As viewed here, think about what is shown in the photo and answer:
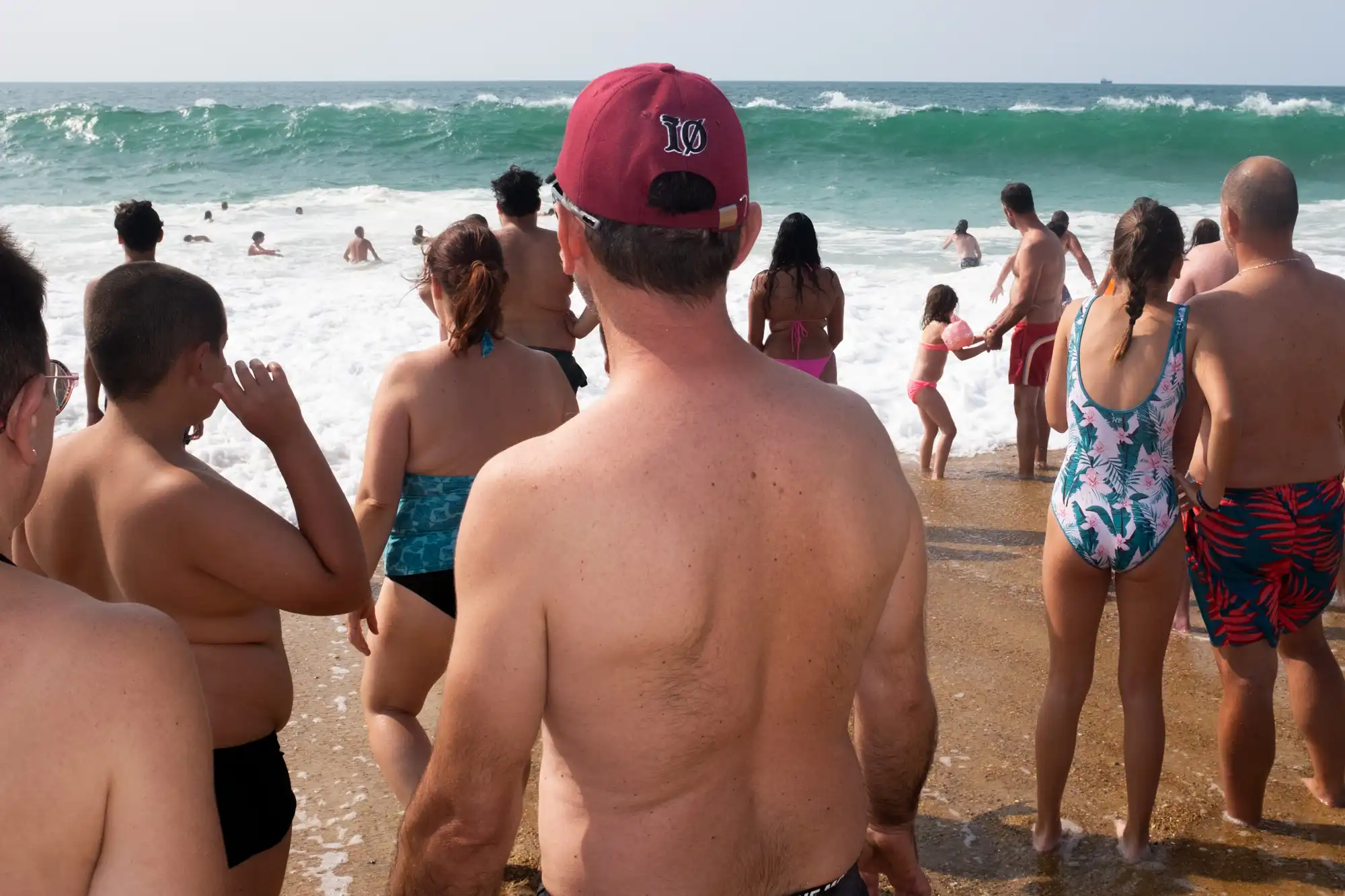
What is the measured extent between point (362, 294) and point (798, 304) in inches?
325

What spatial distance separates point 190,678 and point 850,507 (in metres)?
0.87

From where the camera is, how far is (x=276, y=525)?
2279mm

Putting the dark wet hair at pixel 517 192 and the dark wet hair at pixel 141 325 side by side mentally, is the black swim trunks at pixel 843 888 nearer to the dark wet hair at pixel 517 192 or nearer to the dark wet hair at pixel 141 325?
A: the dark wet hair at pixel 141 325

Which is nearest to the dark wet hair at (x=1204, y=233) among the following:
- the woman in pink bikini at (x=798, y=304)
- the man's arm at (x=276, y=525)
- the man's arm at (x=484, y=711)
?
the woman in pink bikini at (x=798, y=304)

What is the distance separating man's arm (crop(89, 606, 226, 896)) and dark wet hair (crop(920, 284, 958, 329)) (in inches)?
260

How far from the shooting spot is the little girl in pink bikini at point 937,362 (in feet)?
23.4

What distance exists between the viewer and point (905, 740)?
6.22 ft

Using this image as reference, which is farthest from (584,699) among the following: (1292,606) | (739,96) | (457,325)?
(739,96)

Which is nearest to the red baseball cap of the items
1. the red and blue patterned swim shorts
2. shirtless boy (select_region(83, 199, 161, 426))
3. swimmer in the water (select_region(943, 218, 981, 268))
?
the red and blue patterned swim shorts

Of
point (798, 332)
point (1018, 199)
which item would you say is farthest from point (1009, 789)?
point (1018, 199)

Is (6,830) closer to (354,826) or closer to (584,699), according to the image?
(584,699)

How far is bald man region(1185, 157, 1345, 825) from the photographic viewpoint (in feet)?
11.4

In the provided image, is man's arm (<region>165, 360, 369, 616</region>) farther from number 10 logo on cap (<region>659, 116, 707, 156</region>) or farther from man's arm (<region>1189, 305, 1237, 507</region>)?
man's arm (<region>1189, 305, 1237, 507</region>)

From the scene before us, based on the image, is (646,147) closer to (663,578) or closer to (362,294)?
(663,578)
